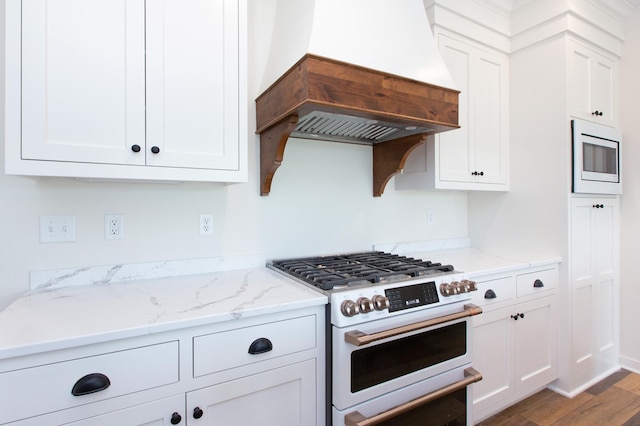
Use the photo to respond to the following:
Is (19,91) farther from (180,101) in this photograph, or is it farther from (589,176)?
(589,176)

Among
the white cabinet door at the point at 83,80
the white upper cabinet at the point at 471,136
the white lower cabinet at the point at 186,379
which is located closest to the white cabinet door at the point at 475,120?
the white upper cabinet at the point at 471,136

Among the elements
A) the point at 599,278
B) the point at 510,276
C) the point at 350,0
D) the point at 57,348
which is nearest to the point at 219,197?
the point at 57,348

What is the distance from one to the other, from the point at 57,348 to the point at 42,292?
615mm

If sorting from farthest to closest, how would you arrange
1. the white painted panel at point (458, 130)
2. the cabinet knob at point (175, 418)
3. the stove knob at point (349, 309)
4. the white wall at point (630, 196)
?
the white wall at point (630, 196)
the white painted panel at point (458, 130)
the stove knob at point (349, 309)
the cabinet knob at point (175, 418)

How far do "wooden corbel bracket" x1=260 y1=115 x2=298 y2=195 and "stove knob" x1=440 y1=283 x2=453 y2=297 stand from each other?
3.14ft

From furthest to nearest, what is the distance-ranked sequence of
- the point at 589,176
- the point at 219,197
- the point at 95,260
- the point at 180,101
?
the point at 589,176 < the point at 219,197 < the point at 95,260 < the point at 180,101

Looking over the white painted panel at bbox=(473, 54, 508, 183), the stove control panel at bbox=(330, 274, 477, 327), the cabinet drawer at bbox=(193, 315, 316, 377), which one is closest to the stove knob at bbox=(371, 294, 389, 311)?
the stove control panel at bbox=(330, 274, 477, 327)

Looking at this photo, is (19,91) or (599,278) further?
(599,278)

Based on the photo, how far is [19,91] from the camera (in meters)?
1.10

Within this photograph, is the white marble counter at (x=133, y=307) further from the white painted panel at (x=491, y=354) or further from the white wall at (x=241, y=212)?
the white painted panel at (x=491, y=354)

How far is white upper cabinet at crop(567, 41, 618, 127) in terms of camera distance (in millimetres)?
2205

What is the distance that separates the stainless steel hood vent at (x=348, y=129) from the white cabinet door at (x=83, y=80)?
28.9 inches

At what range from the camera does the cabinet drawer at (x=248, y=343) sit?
1083 mm

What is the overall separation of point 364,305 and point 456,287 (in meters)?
0.54
